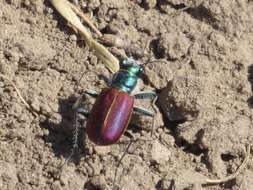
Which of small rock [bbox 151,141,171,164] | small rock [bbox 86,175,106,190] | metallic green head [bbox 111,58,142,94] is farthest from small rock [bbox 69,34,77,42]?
small rock [bbox 86,175,106,190]

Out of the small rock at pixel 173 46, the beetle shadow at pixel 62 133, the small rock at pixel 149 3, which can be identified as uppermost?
the small rock at pixel 149 3

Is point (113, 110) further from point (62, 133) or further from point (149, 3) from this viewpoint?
point (149, 3)

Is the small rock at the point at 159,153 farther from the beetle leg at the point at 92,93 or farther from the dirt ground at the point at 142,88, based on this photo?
the beetle leg at the point at 92,93

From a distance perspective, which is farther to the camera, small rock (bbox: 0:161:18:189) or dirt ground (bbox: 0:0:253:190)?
dirt ground (bbox: 0:0:253:190)

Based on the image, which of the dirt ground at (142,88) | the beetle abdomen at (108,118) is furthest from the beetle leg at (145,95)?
the beetle abdomen at (108,118)

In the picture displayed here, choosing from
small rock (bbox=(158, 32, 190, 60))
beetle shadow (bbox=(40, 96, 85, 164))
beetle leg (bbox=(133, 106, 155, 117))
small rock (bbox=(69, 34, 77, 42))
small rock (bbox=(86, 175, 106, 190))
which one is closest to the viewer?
small rock (bbox=(86, 175, 106, 190))

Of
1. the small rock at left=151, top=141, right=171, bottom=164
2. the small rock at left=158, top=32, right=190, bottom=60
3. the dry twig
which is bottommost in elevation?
the small rock at left=151, top=141, right=171, bottom=164

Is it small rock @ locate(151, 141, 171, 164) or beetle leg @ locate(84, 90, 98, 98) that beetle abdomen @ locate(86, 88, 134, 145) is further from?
small rock @ locate(151, 141, 171, 164)
